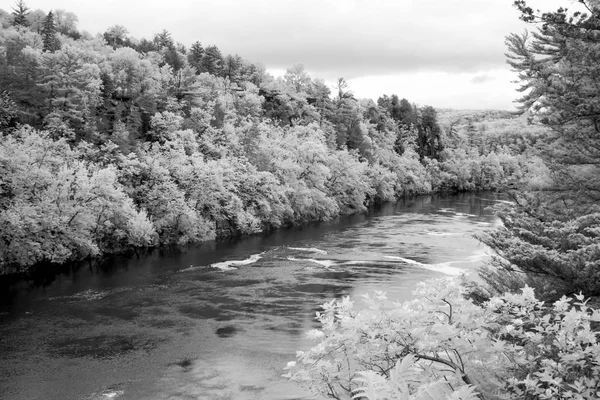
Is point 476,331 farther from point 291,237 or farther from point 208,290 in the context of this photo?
point 291,237

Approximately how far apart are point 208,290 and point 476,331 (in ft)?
79.0

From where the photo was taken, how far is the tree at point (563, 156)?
28.0 feet

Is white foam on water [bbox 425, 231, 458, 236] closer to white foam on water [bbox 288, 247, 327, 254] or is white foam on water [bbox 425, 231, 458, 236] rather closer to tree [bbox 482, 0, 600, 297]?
white foam on water [bbox 288, 247, 327, 254]

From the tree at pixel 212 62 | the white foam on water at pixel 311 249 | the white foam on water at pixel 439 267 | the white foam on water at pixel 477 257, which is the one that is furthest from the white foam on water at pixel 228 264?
the tree at pixel 212 62

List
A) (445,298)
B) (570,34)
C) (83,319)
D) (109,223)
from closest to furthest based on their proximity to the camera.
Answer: (445,298) → (570,34) → (83,319) → (109,223)

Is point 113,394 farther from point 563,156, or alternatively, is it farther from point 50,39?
point 50,39

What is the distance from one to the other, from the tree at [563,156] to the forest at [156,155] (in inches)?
34.8

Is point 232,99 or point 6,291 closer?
point 6,291

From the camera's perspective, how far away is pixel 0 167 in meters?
30.0

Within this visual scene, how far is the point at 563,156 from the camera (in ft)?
33.0

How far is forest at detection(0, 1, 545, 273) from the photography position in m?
→ 31.2

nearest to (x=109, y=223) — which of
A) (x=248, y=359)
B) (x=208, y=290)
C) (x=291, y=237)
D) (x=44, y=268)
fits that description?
(x=44, y=268)

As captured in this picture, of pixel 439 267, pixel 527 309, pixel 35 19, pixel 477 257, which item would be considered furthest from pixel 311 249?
pixel 35 19

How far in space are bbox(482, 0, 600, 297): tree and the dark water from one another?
368 inches
